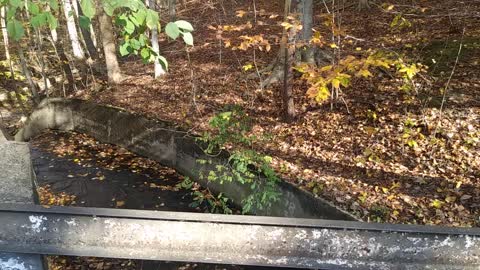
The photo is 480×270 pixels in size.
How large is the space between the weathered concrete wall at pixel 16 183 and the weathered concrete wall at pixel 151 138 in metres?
3.80

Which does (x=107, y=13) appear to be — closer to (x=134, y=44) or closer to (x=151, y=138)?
(x=134, y=44)

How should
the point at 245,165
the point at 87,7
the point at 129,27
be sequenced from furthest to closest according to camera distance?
the point at 245,165 < the point at 129,27 < the point at 87,7

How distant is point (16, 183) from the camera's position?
3.08m

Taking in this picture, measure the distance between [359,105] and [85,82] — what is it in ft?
38.3

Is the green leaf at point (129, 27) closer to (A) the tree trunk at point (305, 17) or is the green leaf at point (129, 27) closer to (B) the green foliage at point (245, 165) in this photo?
(B) the green foliage at point (245, 165)

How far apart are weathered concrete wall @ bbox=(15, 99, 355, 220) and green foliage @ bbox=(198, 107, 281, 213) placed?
0.22m

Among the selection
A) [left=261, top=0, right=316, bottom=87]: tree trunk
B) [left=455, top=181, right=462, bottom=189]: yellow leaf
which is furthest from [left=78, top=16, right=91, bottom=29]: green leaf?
[left=261, top=0, right=316, bottom=87]: tree trunk

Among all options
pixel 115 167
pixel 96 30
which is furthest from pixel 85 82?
pixel 115 167

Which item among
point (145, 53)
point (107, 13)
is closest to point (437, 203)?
point (145, 53)

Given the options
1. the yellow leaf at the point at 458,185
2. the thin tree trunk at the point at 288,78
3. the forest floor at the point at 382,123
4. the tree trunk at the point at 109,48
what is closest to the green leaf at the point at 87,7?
the forest floor at the point at 382,123

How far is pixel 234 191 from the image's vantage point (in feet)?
24.3

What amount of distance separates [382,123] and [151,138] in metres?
5.60

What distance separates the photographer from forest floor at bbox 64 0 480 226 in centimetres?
530

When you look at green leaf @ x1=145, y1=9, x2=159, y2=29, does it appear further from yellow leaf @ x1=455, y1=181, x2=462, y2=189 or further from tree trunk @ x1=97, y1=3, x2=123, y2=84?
tree trunk @ x1=97, y1=3, x2=123, y2=84
